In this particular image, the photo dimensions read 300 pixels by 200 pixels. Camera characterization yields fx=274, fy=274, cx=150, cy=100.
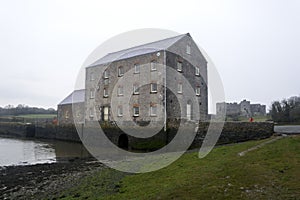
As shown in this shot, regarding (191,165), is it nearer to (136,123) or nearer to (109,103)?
(136,123)

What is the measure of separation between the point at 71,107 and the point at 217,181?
40.1 metres

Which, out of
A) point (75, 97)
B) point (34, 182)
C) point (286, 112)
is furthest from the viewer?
point (75, 97)

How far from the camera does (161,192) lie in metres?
7.71

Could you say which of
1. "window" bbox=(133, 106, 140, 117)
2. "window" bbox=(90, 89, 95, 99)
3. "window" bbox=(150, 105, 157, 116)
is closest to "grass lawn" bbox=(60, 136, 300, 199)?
"window" bbox=(150, 105, 157, 116)

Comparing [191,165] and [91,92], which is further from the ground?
[91,92]

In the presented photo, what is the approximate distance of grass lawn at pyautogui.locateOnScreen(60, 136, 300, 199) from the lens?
711cm

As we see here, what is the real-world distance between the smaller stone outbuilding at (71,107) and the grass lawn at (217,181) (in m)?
31.0

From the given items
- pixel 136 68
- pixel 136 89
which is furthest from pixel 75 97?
pixel 136 89

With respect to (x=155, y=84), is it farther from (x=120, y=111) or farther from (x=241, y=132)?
(x=241, y=132)

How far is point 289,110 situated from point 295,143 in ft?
78.5

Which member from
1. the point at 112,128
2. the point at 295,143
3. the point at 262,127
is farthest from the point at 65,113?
the point at 295,143

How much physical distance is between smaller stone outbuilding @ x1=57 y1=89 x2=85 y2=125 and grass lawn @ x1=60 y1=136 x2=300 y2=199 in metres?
31.0

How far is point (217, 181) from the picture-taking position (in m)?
7.97

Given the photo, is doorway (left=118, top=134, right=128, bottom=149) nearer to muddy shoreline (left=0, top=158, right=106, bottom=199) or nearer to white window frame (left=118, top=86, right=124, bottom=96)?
white window frame (left=118, top=86, right=124, bottom=96)
